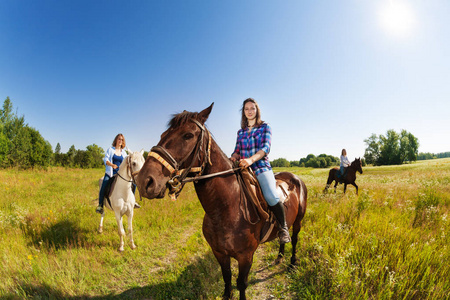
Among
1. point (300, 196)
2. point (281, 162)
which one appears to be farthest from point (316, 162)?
point (300, 196)

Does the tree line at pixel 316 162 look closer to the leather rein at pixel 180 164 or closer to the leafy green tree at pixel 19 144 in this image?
the leafy green tree at pixel 19 144

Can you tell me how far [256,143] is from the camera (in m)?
2.55

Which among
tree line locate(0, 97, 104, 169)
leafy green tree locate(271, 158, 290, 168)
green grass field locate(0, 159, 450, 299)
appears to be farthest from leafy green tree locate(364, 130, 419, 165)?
tree line locate(0, 97, 104, 169)

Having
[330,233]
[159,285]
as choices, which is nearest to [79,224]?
[159,285]

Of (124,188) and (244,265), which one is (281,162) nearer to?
(124,188)

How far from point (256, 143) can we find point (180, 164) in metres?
1.26

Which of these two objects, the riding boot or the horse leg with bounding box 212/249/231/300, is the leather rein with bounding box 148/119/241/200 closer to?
the riding boot

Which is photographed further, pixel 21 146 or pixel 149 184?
pixel 21 146

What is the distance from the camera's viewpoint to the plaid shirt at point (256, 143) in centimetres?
248

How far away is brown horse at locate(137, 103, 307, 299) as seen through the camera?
1.55 metres

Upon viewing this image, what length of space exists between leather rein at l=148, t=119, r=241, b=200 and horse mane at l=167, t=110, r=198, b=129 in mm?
65

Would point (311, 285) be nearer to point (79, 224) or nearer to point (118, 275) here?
point (118, 275)

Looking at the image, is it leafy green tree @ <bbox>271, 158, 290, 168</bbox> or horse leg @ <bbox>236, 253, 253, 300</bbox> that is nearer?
horse leg @ <bbox>236, 253, 253, 300</bbox>

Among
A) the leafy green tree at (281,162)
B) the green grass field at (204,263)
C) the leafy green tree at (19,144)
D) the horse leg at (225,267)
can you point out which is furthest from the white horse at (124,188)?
the leafy green tree at (281,162)
